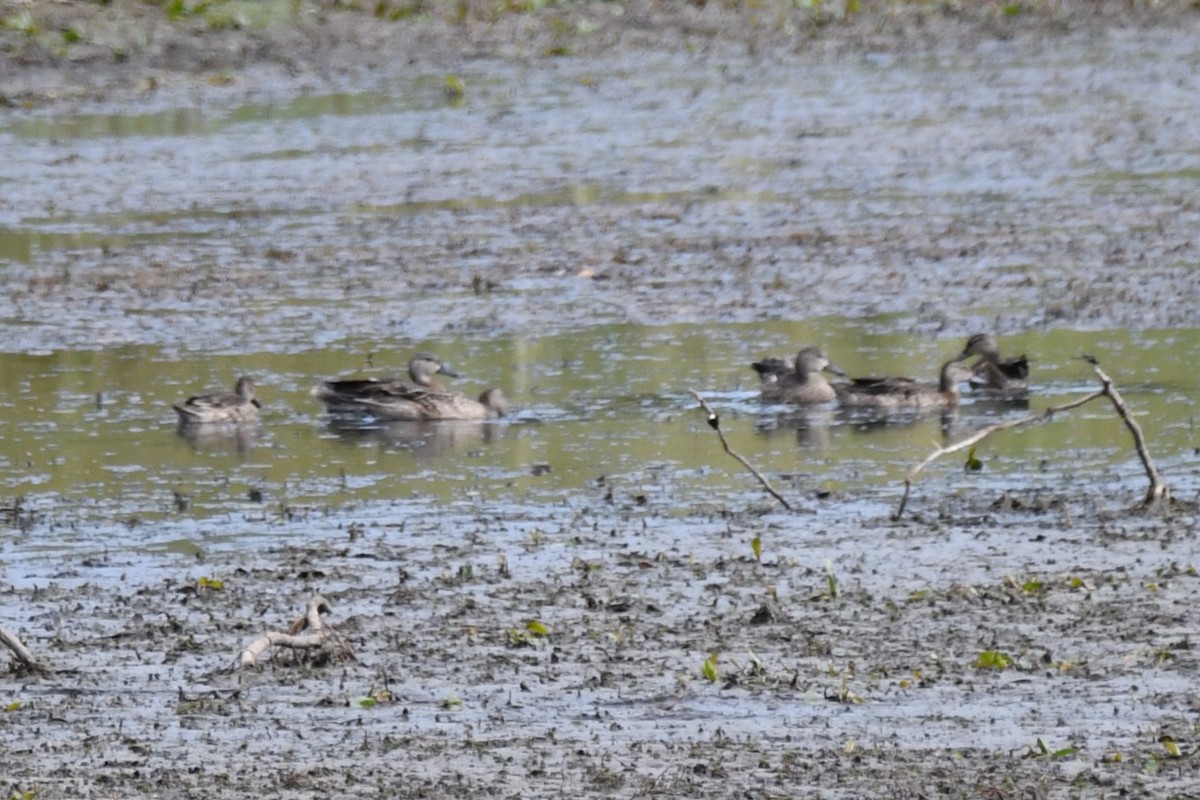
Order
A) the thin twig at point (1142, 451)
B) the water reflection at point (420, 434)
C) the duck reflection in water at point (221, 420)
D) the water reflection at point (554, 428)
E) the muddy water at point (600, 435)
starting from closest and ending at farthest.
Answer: the muddy water at point (600, 435) → the thin twig at point (1142, 451) → the water reflection at point (554, 428) → the duck reflection in water at point (221, 420) → the water reflection at point (420, 434)

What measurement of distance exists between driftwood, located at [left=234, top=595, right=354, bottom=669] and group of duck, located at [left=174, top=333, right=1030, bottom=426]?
475 centimetres

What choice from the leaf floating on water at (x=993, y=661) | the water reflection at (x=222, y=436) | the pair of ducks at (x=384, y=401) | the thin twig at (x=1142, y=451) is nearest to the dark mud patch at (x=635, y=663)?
the leaf floating on water at (x=993, y=661)

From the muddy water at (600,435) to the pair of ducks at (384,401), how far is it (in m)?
0.15

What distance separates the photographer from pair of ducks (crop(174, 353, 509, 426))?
11961mm

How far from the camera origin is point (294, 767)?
20.8 feet

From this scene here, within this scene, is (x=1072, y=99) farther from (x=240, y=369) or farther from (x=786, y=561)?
(x=786, y=561)

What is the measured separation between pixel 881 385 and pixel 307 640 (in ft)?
18.5

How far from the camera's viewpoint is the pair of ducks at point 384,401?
39.2ft

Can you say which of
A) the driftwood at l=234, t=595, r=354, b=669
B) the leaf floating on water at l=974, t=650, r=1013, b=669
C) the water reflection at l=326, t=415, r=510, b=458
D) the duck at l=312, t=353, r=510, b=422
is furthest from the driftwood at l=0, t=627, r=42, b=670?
the duck at l=312, t=353, r=510, b=422

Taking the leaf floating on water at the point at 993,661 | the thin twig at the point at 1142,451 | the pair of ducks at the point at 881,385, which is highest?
the thin twig at the point at 1142,451

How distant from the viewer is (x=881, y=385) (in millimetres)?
12320

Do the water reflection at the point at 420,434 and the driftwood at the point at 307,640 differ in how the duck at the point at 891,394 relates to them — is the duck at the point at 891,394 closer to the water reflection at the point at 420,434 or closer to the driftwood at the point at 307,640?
the water reflection at the point at 420,434

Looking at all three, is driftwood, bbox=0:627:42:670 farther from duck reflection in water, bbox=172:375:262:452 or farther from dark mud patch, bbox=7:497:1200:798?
duck reflection in water, bbox=172:375:262:452

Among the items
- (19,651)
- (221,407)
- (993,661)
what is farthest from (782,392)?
(19,651)
